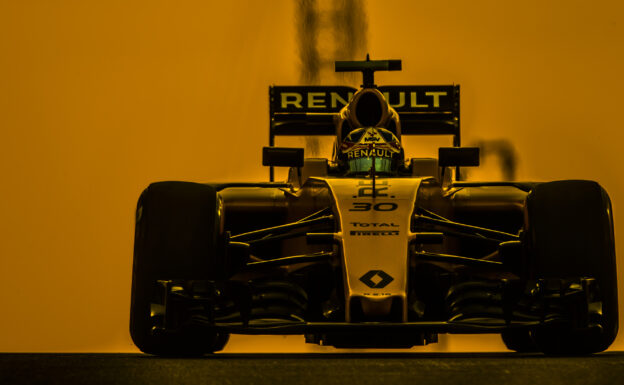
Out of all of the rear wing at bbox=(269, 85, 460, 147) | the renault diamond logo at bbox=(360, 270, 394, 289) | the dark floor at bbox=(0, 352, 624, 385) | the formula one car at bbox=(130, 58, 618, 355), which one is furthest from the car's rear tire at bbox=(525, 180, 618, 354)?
the rear wing at bbox=(269, 85, 460, 147)

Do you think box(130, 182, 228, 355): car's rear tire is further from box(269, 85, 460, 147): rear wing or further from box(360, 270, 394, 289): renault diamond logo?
box(269, 85, 460, 147): rear wing

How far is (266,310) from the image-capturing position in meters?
3.33

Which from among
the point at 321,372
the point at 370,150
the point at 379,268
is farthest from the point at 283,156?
the point at 321,372

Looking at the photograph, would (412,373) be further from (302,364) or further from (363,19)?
(363,19)

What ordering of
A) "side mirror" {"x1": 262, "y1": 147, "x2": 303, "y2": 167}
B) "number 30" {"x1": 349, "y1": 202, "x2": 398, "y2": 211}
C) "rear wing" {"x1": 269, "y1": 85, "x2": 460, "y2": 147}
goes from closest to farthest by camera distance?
1. "number 30" {"x1": 349, "y1": 202, "x2": 398, "y2": 211}
2. "side mirror" {"x1": 262, "y1": 147, "x2": 303, "y2": 167}
3. "rear wing" {"x1": 269, "y1": 85, "x2": 460, "y2": 147}

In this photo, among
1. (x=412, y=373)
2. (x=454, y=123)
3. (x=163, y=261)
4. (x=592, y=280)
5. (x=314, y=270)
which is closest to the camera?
(x=412, y=373)

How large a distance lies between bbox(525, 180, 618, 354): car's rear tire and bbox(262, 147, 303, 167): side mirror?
1021 mm

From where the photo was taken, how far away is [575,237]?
312 centimetres

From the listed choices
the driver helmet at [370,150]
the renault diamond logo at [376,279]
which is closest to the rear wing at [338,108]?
the driver helmet at [370,150]

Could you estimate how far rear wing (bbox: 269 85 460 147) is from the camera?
5.37m

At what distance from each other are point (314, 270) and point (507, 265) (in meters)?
0.70

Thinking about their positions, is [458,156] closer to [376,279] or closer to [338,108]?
[376,279]

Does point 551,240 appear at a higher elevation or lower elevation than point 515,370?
higher

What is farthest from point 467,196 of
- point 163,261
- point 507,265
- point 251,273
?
point 163,261
